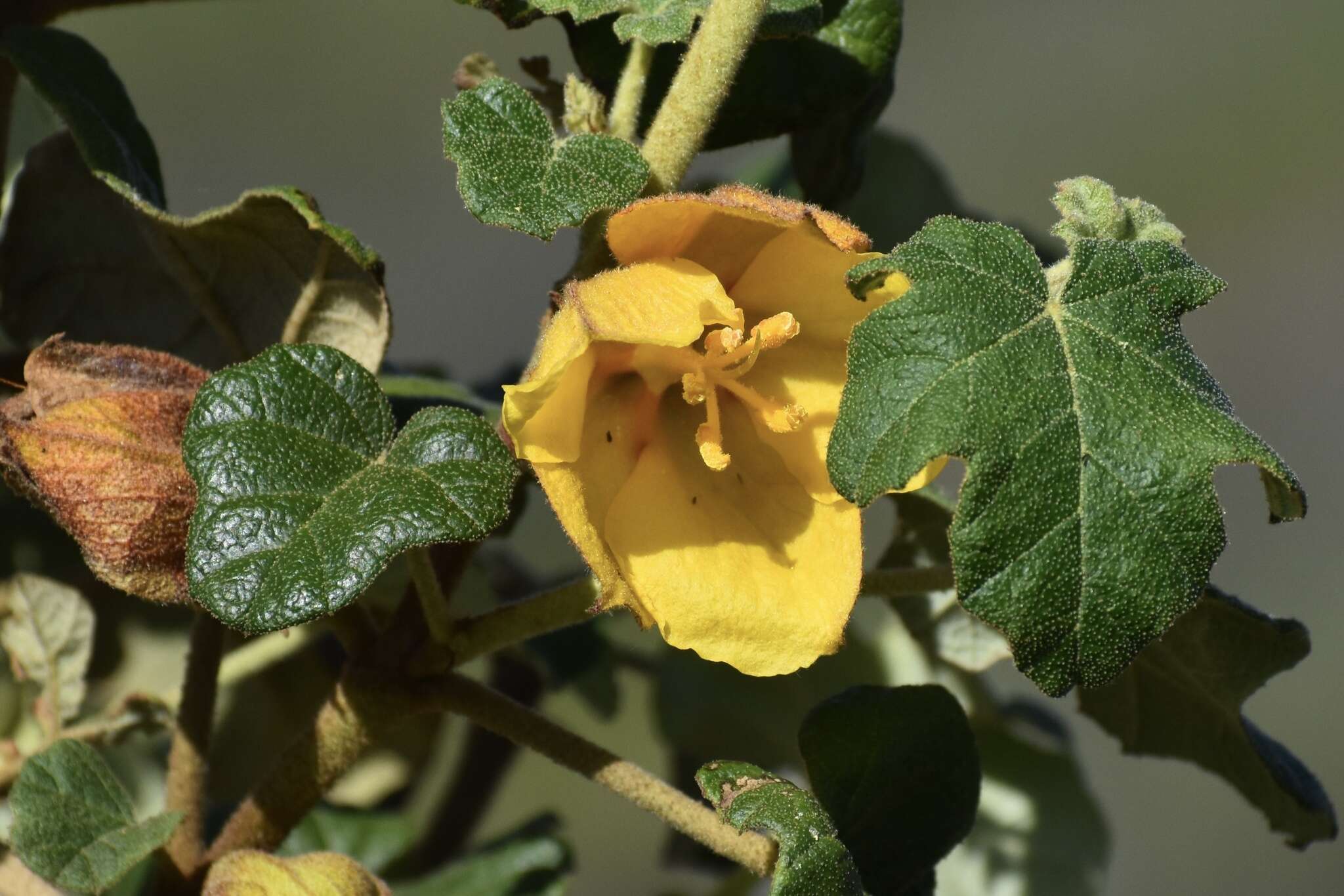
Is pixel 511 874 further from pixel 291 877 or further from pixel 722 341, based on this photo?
pixel 722 341

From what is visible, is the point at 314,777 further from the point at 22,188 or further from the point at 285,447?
the point at 22,188

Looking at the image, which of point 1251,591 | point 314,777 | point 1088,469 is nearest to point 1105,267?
point 1088,469

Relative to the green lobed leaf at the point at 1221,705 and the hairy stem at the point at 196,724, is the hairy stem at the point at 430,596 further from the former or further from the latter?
the green lobed leaf at the point at 1221,705

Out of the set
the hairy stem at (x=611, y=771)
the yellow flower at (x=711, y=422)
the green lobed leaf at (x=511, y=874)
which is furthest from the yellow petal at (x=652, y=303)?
the green lobed leaf at (x=511, y=874)

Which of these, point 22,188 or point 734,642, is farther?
point 22,188

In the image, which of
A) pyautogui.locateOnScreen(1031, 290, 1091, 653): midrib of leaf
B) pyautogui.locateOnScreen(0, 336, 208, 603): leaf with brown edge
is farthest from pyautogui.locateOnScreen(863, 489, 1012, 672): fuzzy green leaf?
pyautogui.locateOnScreen(0, 336, 208, 603): leaf with brown edge

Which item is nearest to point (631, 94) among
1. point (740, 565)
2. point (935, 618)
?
point (740, 565)
